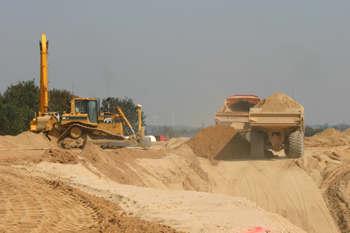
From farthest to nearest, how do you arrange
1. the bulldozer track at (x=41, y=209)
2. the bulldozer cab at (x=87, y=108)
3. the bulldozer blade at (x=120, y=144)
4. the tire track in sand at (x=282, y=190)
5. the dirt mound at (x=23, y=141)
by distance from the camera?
the dirt mound at (x=23, y=141), the bulldozer cab at (x=87, y=108), the bulldozer blade at (x=120, y=144), the tire track in sand at (x=282, y=190), the bulldozer track at (x=41, y=209)

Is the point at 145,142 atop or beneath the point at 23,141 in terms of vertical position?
atop

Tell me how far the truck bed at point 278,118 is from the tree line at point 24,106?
6401mm

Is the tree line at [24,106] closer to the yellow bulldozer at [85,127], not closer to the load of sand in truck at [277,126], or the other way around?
the yellow bulldozer at [85,127]

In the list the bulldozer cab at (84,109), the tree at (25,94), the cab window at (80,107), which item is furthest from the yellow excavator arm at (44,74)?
the tree at (25,94)

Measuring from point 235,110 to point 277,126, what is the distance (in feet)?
18.5

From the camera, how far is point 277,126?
17.9 metres

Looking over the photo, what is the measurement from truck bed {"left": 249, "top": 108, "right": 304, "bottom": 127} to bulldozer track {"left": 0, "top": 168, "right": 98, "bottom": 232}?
11082mm

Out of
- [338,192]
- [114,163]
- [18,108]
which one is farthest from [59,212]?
[18,108]

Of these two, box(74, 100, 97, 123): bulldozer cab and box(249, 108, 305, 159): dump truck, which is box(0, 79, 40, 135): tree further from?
box(249, 108, 305, 159): dump truck

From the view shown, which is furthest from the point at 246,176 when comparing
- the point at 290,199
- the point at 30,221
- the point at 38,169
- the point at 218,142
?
the point at 30,221

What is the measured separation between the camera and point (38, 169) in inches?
426

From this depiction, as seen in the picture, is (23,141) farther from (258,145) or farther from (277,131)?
(277,131)

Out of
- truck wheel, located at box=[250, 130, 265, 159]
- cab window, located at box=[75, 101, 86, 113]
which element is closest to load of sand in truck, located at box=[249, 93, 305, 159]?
truck wheel, located at box=[250, 130, 265, 159]

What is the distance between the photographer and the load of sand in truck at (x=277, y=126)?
17797 mm
